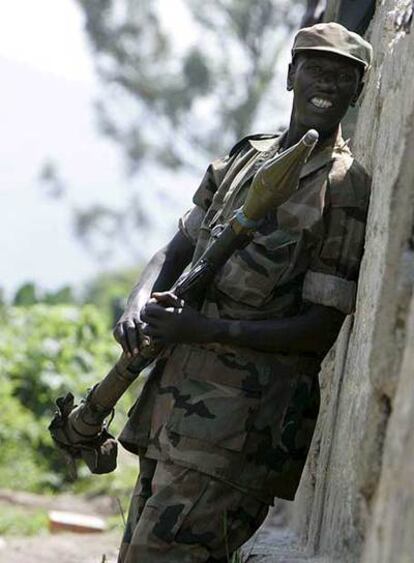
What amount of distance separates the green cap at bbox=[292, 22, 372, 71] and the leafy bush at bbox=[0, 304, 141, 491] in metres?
8.76

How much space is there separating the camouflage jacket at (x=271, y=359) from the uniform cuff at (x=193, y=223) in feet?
1.12

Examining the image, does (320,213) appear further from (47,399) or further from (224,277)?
(47,399)

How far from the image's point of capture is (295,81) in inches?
199

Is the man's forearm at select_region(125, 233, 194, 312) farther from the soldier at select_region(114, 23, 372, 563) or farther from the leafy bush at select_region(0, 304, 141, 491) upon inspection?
the leafy bush at select_region(0, 304, 141, 491)

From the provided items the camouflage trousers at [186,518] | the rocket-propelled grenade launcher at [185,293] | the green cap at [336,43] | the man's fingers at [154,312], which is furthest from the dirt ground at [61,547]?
the green cap at [336,43]

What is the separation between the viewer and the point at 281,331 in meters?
4.89

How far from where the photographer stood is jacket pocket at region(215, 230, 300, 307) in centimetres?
496

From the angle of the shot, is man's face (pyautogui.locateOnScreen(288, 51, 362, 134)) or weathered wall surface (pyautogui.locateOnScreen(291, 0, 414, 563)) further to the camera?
man's face (pyautogui.locateOnScreen(288, 51, 362, 134))

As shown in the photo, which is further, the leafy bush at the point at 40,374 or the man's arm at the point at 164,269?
the leafy bush at the point at 40,374

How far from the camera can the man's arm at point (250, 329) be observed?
4.89 m

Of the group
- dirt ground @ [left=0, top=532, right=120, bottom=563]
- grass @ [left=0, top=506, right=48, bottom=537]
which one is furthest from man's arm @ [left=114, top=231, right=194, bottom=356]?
→ grass @ [left=0, top=506, right=48, bottom=537]

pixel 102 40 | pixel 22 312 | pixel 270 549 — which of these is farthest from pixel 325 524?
pixel 102 40

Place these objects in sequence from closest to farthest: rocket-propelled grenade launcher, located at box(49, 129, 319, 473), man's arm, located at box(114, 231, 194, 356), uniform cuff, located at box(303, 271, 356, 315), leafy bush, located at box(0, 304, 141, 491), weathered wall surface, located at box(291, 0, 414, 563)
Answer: weathered wall surface, located at box(291, 0, 414, 563)
rocket-propelled grenade launcher, located at box(49, 129, 319, 473)
uniform cuff, located at box(303, 271, 356, 315)
man's arm, located at box(114, 231, 194, 356)
leafy bush, located at box(0, 304, 141, 491)

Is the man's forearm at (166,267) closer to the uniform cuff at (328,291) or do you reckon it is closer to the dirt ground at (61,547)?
the uniform cuff at (328,291)
